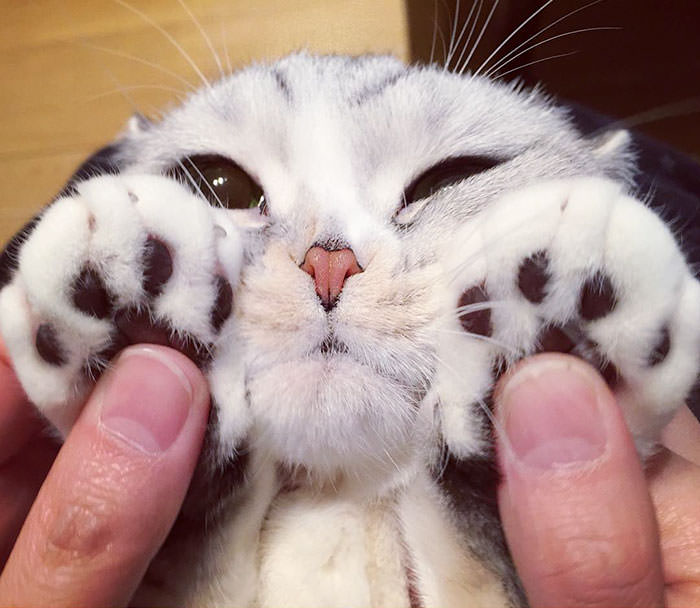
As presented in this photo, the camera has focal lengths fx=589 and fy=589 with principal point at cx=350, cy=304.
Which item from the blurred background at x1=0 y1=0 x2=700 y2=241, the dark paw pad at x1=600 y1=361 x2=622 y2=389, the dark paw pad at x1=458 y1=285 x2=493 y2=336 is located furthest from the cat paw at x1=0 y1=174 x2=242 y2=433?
the blurred background at x1=0 y1=0 x2=700 y2=241

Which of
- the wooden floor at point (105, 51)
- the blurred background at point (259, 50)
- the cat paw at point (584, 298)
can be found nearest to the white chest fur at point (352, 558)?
the cat paw at point (584, 298)

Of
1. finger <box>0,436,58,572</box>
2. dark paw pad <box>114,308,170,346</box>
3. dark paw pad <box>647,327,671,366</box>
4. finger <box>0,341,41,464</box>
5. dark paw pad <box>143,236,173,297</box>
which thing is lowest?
finger <box>0,436,58,572</box>

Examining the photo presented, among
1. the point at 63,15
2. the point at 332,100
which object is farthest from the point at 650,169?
the point at 63,15

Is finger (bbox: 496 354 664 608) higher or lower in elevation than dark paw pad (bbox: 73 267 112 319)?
lower

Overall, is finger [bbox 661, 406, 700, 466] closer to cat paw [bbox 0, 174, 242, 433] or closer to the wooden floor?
cat paw [bbox 0, 174, 242, 433]

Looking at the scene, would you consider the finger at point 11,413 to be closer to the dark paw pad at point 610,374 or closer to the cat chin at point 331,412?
the cat chin at point 331,412

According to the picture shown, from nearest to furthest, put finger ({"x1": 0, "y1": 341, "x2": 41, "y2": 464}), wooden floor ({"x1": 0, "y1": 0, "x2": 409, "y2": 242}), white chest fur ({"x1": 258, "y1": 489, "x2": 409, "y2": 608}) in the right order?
white chest fur ({"x1": 258, "y1": 489, "x2": 409, "y2": 608})
finger ({"x1": 0, "y1": 341, "x2": 41, "y2": 464})
wooden floor ({"x1": 0, "y1": 0, "x2": 409, "y2": 242})
